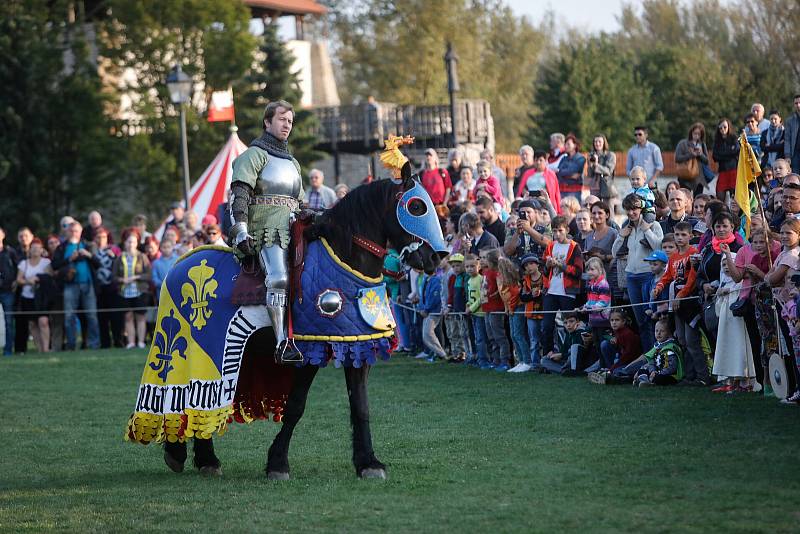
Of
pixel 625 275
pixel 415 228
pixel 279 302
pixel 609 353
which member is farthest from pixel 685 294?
pixel 279 302

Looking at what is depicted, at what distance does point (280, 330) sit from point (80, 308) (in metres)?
14.5

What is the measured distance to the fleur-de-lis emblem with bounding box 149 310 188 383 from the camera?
30.7ft

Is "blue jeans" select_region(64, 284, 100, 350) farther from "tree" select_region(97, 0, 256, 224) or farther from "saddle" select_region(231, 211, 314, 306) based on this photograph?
"tree" select_region(97, 0, 256, 224)

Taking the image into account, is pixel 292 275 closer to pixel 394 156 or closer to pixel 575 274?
pixel 394 156

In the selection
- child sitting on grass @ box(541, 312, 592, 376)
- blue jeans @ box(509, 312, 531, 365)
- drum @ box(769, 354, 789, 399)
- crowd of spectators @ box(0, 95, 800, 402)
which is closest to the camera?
drum @ box(769, 354, 789, 399)

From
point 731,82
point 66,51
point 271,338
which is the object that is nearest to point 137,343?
point 271,338

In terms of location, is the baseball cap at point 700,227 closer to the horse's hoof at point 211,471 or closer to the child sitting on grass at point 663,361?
the child sitting on grass at point 663,361

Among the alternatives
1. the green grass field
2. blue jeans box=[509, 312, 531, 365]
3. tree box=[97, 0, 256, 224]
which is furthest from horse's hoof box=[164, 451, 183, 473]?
tree box=[97, 0, 256, 224]

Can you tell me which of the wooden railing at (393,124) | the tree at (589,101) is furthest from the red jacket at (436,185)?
the tree at (589,101)

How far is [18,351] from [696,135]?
39.1 feet

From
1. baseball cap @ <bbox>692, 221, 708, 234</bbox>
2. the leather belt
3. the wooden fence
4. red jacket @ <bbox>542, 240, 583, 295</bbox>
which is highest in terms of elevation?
the wooden fence

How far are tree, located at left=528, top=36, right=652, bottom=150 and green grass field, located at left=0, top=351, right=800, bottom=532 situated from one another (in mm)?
34932

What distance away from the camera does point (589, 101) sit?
158ft

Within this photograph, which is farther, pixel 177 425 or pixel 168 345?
pixel 168 345
